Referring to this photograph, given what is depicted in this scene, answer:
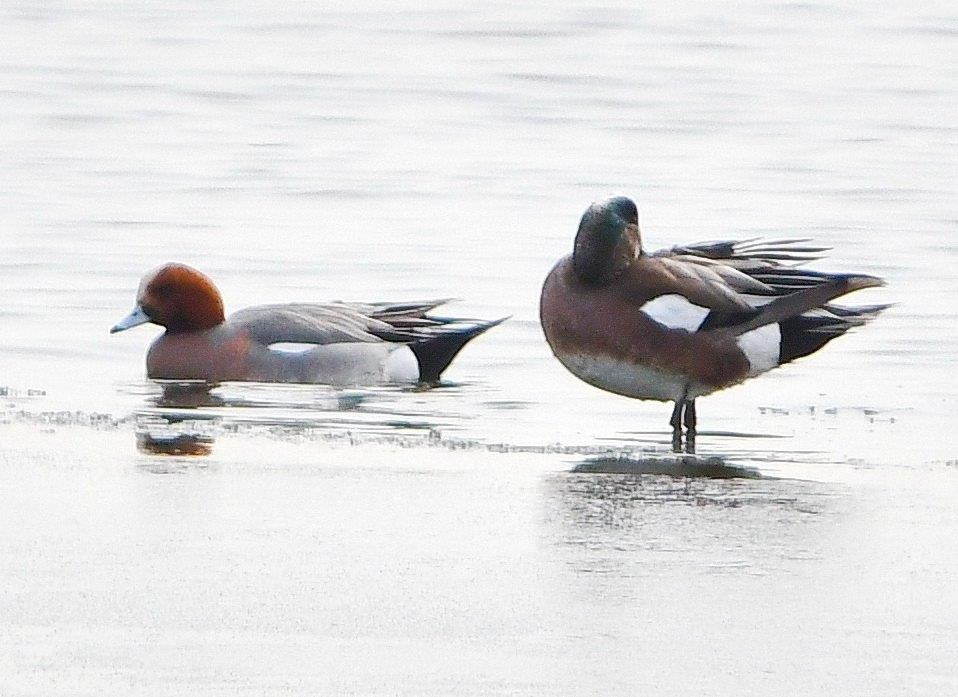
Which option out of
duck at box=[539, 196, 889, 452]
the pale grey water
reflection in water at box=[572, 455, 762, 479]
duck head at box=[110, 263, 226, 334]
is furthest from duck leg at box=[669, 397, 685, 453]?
duck head at box=[110, 263, 226, 334]

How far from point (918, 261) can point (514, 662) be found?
7.71m

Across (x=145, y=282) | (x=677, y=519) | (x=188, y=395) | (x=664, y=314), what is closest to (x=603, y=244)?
(x=664, y=314)

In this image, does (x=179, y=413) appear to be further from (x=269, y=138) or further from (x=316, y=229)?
(x=269, y=138)

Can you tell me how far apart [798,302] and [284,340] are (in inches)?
89.5

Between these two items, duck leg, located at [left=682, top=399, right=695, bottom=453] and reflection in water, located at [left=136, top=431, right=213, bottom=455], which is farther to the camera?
duck leg, located at [left=682, top=399, right=695, bottom=453]

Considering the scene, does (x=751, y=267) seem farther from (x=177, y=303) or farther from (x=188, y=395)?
(x=177, y=303)

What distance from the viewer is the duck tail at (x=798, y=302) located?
719 centimetres

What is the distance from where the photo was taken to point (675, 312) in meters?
7.06

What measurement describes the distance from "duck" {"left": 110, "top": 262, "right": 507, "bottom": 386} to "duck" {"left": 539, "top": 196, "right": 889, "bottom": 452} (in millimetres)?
1544

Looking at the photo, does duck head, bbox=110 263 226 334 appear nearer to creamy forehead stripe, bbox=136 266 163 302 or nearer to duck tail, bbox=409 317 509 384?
creamy forehead stripe, bbox=136 266 163 302

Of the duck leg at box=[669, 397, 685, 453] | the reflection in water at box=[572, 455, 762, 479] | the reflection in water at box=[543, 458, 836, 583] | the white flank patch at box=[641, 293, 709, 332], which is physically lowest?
the reflection in water at box=[543, 458, 836, 583]

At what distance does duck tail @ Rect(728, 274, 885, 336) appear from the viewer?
7.19 m

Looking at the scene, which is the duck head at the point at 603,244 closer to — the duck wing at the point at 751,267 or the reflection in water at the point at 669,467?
the duck wing at the point at 751,267

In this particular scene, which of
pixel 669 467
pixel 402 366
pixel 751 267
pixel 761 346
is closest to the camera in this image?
pixel 669 467
